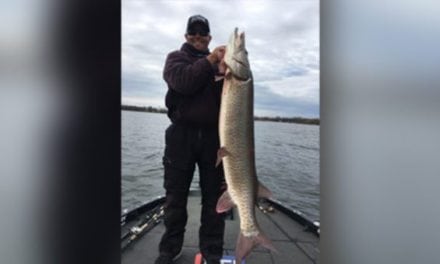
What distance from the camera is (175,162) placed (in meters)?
2.20

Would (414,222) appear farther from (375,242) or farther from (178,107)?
(178,107)

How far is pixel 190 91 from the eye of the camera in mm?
1974

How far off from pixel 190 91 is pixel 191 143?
39 cm

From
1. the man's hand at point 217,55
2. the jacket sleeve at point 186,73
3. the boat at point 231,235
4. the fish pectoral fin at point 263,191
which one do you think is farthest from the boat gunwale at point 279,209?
the man's hand at point 217,55

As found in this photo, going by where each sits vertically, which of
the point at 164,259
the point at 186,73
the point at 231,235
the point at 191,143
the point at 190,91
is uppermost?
the point at 186,73

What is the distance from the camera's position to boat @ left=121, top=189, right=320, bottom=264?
8.70 feet

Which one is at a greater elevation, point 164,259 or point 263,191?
point 263,191

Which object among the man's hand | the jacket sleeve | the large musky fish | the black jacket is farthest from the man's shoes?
the man's hand

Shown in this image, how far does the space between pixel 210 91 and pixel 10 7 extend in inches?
50.0

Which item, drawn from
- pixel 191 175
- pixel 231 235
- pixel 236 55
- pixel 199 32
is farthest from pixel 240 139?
pixel 231 235

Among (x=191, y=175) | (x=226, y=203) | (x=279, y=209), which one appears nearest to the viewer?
(x=226, y=203)

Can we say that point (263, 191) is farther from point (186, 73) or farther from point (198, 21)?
point (198, 21)

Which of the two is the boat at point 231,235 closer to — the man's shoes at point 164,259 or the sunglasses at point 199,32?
the man's shoes at point 164,259

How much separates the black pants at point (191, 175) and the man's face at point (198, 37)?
22.3 inches
